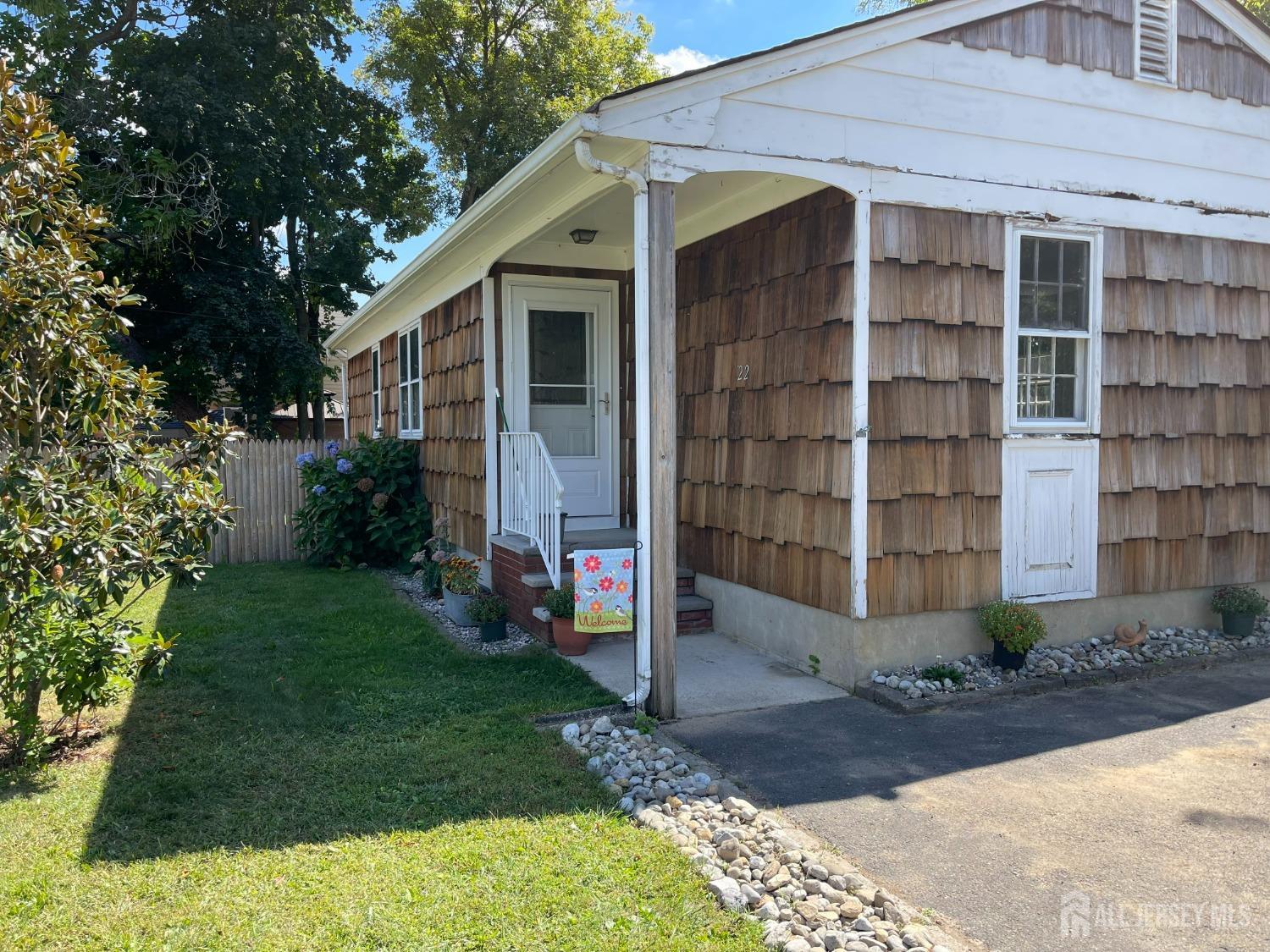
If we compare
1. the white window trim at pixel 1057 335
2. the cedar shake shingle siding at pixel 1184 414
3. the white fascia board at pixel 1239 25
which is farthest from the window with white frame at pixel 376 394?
the white fascia board at pixel 1239 25

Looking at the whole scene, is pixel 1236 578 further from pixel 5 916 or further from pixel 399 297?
pixel 399 297

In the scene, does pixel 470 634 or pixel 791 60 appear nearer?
pixel 791 60

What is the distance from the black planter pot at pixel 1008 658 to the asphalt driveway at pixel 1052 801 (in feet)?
0.88

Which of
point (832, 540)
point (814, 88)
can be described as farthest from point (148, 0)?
point (832, 540)

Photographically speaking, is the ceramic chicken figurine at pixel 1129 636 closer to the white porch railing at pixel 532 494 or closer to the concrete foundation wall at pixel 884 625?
the concrete foundation wall at pixel 884 625

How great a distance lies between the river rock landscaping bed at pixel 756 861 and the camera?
8.94 feet

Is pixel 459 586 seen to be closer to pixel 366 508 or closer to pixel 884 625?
pixel 884 625

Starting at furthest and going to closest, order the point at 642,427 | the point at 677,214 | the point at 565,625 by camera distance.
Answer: the point at 677,214
the point at 565,625
the point at 642,427

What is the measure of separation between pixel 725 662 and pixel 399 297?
20.1ft

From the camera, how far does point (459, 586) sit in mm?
6926

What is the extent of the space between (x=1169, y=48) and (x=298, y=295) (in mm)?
16862

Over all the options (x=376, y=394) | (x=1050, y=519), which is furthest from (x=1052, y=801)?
(x=376, y=394)

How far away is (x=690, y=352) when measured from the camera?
22.9 feet

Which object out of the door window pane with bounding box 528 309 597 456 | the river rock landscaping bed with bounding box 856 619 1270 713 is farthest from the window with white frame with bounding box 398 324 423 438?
the river rock landscaping bed with bounding box 856 619 1270 713
